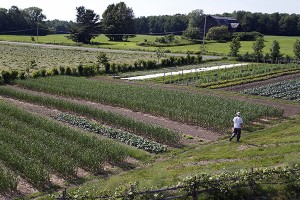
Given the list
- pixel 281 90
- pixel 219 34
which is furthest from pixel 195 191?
pixel 219 34

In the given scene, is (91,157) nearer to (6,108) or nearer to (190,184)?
(190,184)

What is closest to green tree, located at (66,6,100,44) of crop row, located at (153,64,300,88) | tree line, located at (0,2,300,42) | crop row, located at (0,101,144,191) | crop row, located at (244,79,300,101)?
tree line, located at (0,2,300,42)

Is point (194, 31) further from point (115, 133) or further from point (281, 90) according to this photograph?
point (115, 133)

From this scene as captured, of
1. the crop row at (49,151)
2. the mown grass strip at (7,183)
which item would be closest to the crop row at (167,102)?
the crop row at (49,151)

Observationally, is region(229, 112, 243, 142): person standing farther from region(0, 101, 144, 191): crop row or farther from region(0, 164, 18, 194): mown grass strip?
region(0, 164, 18, 194): mown grass strip

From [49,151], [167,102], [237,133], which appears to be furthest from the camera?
[167,102]

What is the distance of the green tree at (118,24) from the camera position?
122562 millimetres

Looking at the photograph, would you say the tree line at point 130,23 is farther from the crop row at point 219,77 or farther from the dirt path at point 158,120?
the dirt path at point 158,120

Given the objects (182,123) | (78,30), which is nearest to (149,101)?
(182,123)

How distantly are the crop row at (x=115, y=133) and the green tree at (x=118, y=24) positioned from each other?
317ft

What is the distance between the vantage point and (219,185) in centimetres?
1335

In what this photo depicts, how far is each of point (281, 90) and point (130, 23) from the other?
298 feet

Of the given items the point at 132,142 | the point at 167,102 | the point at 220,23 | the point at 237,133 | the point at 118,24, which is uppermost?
the point at 220,23

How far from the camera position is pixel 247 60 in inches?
2913
